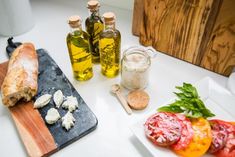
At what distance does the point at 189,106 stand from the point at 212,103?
0.11m

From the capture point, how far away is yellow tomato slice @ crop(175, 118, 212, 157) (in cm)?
46

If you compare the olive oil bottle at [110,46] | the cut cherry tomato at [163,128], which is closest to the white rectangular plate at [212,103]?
the cut cherry tomato at [163,128]

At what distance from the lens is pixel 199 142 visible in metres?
0.46

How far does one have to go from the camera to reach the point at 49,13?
931mm

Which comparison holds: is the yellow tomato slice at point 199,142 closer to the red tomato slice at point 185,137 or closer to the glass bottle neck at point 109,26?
the red tomato slice at point 185,137

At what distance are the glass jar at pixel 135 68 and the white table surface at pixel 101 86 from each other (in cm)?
4

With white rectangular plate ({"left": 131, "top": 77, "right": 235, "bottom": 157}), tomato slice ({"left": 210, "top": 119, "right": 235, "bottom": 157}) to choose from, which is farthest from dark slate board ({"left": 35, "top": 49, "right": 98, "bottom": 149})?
tomato slice ({"left": 210, "top": 119, "right": 235, "bottom": 157})

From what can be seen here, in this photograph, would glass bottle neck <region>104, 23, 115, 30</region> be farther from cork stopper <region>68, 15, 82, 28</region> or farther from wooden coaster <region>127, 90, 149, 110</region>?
wooden coaster <region>127, 90, 149, 110</region>

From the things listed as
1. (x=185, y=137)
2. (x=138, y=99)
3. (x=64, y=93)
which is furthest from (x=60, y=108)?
(x=185, y=137)

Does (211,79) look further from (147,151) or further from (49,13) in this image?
(49,13)

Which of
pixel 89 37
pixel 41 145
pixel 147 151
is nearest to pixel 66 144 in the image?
pixel 41 145

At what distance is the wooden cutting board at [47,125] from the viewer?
0.52m

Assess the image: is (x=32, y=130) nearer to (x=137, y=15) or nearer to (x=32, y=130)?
(x=32, y=130)

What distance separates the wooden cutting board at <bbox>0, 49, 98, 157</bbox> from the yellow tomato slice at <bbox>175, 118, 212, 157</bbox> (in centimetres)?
21
